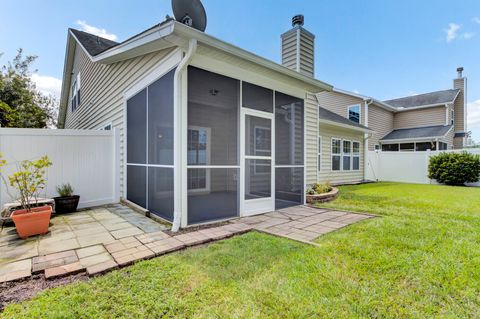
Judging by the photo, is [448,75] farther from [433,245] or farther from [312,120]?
[433,245]

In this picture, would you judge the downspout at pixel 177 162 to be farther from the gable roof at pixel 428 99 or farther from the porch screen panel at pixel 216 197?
the gable roof at pixel 428 99

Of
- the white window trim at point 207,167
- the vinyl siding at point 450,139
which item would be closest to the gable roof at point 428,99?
the vinyl siding at point 450,139

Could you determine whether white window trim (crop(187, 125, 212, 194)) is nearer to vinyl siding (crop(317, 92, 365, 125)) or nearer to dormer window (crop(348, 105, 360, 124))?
vinyl siding (crop(317, 92, 365, 125))

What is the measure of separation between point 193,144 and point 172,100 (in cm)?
91

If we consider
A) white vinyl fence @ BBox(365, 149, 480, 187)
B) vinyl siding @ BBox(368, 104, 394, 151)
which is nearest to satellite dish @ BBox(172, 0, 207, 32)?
white vinyl fence @ BBox(365, 149, 480, 187)

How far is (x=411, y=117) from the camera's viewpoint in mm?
15359

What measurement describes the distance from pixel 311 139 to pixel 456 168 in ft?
24.5

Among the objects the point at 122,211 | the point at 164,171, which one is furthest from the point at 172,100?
the point at 122,211

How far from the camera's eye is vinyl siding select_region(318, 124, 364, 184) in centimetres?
938

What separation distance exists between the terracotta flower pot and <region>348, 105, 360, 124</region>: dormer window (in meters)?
13.8

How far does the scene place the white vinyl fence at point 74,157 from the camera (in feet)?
15.5

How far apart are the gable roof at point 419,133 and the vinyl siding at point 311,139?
9738mm

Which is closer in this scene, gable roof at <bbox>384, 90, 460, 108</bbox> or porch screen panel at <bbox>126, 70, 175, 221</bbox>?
porch screen panel at <bbox>126, 70, 175, 221</bbox>

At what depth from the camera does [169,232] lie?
11.4 ft
